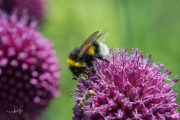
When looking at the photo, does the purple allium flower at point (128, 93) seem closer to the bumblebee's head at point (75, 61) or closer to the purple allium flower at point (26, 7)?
the bumblebee's head at point (75, 61)

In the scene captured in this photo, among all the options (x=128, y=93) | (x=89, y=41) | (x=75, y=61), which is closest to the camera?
(x=128, y=93)

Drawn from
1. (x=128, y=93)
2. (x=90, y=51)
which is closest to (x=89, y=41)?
(x=90, y=51)

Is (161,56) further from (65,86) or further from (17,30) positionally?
(17,30)

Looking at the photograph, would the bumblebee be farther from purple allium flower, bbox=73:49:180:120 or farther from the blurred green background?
the blurred green background

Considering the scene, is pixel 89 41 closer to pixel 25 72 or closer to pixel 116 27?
pixel 25 72

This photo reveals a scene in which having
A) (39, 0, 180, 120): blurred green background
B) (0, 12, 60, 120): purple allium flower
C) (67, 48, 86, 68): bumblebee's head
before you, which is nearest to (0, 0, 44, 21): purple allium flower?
(39, 0, 180, 120): blurred green background

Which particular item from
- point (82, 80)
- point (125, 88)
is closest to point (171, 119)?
point (125, 88)
